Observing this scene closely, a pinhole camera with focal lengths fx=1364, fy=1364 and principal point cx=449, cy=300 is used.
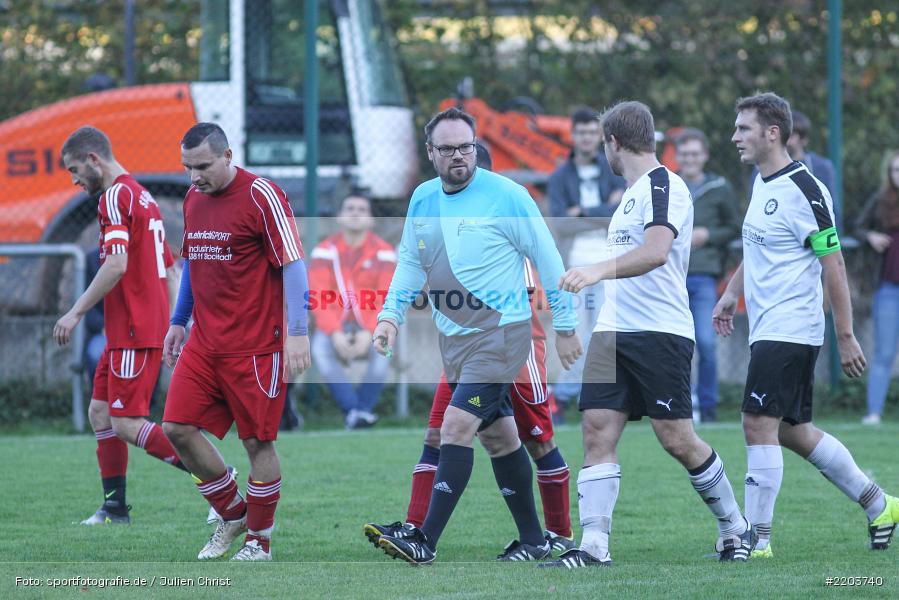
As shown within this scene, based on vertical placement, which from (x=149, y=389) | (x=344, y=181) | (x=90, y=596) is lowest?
(x=90, y=596)

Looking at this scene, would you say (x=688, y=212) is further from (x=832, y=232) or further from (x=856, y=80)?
(x=856, y=80)

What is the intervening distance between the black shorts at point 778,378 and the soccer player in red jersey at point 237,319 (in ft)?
6.57

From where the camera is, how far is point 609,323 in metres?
5.75

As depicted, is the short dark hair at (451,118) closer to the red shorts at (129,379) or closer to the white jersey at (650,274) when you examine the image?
the white jersey at (650,274)

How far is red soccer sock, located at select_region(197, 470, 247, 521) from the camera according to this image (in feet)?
20.5

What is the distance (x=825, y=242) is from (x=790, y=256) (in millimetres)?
165

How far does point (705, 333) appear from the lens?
1108cm

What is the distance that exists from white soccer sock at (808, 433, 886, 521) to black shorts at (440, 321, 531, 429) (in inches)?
57.3

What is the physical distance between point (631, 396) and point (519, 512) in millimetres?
829

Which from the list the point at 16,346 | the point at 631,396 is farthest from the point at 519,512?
the point at 16,346

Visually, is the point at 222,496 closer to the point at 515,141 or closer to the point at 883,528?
the point at 883,528

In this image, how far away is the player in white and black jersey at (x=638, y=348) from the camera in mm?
5578

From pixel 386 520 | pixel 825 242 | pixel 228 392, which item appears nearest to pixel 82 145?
pixel 228 392

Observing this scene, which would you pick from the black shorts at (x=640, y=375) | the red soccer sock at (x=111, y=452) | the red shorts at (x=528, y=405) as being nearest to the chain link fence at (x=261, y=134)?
the red soccer sock at (x=111, y=452)
